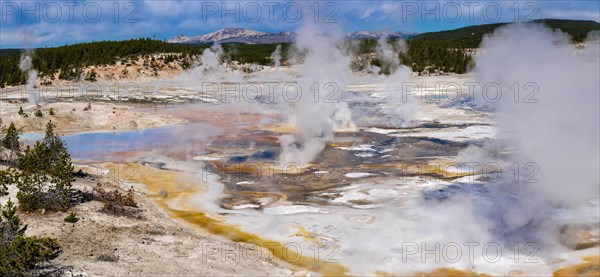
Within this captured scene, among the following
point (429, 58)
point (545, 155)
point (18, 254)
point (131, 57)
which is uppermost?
point (131, 57)

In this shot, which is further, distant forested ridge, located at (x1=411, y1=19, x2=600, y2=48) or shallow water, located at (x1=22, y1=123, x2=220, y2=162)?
distant forested ridge, located at (x1=411, y1=19, x2=600, y2=48)

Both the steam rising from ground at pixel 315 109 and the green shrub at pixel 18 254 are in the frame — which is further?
the steam rising from ground at pixel 315 109

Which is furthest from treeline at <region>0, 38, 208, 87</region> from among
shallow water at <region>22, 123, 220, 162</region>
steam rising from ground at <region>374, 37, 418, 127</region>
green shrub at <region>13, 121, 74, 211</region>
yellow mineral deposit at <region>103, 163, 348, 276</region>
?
green shrub at <region>13, 121, 74, 211</region>

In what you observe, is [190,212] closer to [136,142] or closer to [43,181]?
[43,181]

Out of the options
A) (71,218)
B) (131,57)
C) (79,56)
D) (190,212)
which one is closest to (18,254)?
(71,218)

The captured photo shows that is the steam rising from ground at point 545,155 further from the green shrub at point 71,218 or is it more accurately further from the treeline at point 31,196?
the green shrub at point 71,218

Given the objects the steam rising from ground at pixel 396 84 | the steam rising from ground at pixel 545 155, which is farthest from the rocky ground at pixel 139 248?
the steam rising from ground at pixel 396 84

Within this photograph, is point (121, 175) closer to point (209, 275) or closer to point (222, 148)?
point (222, 148)

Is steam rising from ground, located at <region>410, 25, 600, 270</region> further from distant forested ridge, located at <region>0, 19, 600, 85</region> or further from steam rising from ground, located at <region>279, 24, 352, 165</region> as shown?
distant forested ridge, located at <region>0, 19, 600, 85</region>
